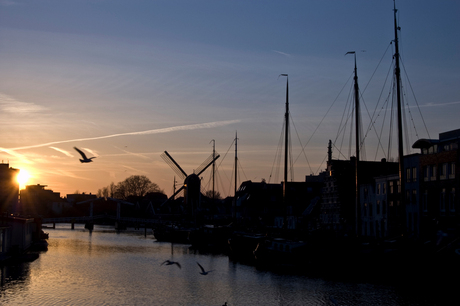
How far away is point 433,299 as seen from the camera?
141 ft

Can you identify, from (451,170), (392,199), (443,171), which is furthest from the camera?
(392,199)

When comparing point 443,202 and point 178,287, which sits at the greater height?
point 443,202

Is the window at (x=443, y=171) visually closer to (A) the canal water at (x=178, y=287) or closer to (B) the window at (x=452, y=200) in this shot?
(B) the window at (x=452, y=200)

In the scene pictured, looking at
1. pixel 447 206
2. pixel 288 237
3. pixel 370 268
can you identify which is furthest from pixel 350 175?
pixel 370 268

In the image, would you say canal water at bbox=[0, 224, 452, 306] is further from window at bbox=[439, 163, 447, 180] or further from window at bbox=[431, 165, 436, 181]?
window at bbox=[431, 165, 436, 181]

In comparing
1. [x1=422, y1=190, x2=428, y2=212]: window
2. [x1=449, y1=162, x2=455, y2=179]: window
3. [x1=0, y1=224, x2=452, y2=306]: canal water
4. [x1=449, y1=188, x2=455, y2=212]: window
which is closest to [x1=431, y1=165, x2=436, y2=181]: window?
[x1=422, y1=190, x2=428, y2=212]: window

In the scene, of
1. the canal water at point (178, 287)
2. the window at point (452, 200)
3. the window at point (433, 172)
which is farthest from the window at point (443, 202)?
the canal water at point (178, 287)

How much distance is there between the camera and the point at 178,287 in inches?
1925

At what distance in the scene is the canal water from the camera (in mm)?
42594

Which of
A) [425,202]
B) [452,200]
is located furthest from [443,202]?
[425,202]

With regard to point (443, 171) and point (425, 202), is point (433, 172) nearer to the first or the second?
point (443, 171)

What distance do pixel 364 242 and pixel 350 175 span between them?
31.7 m

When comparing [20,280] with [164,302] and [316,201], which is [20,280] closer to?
[164,302]

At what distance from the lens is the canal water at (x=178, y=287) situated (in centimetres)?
4259
